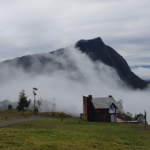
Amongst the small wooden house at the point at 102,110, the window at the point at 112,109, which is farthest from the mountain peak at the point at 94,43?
the window at the point at 112,109

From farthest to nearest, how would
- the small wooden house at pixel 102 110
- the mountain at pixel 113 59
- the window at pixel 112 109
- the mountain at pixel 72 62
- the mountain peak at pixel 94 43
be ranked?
the mountain peak at pixel 94 43 < the mountain at pixel 72 62 < the mountain at pixel 113 59 < the window at pixel 112 109 < the small wooden house at pixel 102 110

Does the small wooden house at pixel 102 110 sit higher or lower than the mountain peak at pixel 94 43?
lower

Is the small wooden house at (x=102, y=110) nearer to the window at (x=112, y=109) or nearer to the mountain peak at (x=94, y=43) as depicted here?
the window at (x=112, y=109)

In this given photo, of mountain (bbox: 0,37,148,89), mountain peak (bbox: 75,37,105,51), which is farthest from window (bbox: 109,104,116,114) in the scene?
mountain peak (bbox: 75,37,105,51)

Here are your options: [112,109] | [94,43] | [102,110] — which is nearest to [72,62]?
[94,43]

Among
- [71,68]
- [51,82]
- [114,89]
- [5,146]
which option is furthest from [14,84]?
[5,146]

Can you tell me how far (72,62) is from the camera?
191m

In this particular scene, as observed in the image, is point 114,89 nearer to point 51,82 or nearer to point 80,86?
point 80,86

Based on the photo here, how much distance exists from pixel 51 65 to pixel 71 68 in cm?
1856

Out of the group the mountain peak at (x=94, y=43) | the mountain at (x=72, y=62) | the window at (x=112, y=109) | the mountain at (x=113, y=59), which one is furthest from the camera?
the mountain peak at (x=94, y=43)

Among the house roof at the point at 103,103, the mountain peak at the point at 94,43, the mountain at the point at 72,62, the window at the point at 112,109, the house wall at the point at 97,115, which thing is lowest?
the house wall at the point at 97,115

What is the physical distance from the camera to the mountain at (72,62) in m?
176

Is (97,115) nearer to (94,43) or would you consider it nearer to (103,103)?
(103,103)

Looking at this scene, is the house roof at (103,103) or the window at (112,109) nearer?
the house roof at (103,103)
